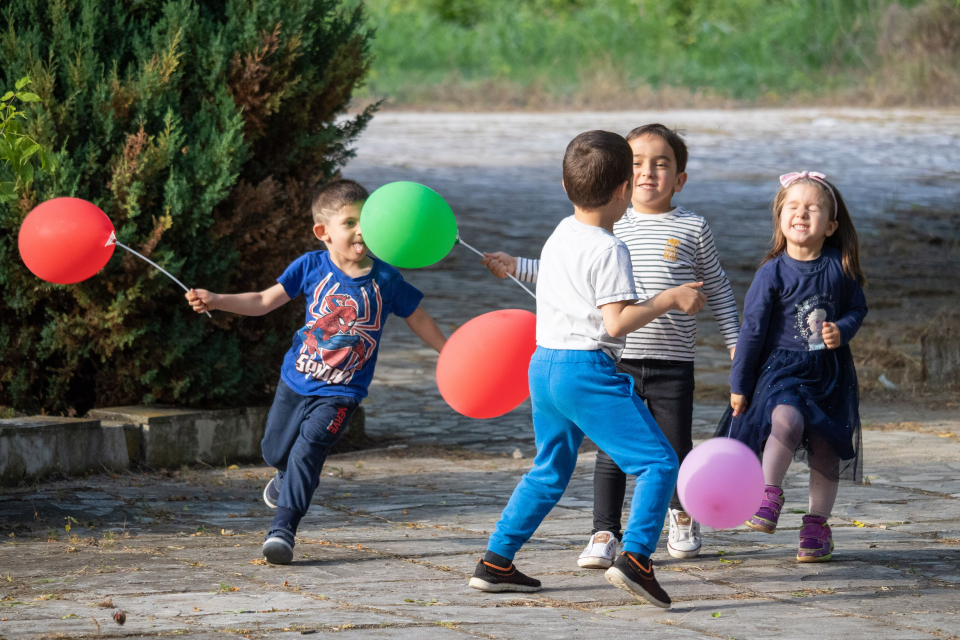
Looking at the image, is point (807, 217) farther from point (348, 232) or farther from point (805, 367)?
point (348, 232)

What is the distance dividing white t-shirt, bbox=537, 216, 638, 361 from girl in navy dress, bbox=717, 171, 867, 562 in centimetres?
76

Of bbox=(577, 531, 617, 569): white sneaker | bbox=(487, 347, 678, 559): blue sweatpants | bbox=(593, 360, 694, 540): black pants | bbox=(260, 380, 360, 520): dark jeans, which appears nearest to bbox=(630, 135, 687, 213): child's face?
bbox=(593, 360, 694, 540): black pants

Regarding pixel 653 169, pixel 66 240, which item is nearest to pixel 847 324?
pixel 653 169

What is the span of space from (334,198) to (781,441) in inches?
76.6

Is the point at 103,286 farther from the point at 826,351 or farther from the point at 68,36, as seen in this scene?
the point at 826,351

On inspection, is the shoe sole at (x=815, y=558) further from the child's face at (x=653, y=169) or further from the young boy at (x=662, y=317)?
the child's face at (x=653, y=169)

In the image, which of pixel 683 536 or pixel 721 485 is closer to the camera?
pixel 721 485

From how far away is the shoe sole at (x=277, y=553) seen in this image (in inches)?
170

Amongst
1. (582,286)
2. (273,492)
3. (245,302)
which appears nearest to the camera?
(582,286)

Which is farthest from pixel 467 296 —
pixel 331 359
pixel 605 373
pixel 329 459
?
pixel 605 373

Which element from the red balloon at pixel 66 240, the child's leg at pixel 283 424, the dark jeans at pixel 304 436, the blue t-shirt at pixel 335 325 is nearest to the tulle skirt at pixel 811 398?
the blue t-shirt at pixel 335 325

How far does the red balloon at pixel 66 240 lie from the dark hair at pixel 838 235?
2.54 meters

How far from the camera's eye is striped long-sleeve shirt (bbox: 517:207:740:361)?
4.44 metres

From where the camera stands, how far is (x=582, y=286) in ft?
12.6
